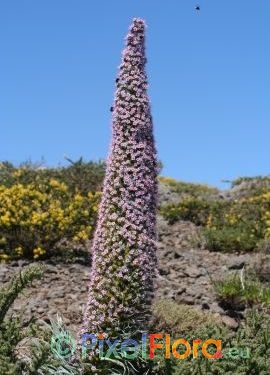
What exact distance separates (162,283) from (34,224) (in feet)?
8.18

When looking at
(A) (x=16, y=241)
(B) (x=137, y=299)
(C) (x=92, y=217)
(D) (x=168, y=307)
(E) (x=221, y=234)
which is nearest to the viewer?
(B) (x=137, y=299)

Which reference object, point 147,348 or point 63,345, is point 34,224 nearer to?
point 63,345

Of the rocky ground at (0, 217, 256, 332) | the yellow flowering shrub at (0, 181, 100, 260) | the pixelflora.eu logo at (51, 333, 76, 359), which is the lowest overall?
the pixelflora.eu logo at (51, 333, 76, 359)

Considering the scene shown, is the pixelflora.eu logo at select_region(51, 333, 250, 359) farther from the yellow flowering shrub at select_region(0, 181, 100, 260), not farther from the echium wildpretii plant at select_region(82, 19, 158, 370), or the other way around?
the yellow flowering shrub at select_region(0, 181, 100, 260)

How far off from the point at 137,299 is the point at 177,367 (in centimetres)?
70

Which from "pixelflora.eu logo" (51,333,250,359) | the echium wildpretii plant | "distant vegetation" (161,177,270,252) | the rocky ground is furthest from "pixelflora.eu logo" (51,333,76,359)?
"distant vegetation" (161,177,270,252)

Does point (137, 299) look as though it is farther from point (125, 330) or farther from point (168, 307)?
point (168, 307)

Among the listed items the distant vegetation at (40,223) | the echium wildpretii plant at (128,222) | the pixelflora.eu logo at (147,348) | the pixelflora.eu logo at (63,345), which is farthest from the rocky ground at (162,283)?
the echium wildpretii plant at (128,222)

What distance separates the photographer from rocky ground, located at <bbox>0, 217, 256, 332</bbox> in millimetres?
9219

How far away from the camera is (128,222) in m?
5.76

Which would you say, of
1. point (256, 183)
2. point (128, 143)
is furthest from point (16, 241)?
point (256, 183)

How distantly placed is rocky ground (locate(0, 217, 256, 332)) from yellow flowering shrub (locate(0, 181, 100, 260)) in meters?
0.36

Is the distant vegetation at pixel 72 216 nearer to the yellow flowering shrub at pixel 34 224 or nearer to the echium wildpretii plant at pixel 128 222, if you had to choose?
the yellow flowering shrub at pixel 34 224

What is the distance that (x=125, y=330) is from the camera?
5.75 metres
